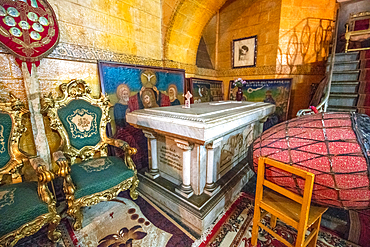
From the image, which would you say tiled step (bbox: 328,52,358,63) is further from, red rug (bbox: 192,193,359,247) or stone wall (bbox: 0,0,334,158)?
red rug (bbox: 192,193,359,247)

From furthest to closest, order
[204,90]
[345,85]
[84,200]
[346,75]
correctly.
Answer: [204,90]
[346,75]
[345,85]
[84,200]

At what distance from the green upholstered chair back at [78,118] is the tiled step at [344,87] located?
4563 millimetres

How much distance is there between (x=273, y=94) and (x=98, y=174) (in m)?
4.27

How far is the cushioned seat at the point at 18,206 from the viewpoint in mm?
1190

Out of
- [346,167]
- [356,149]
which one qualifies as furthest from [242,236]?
[356,149]

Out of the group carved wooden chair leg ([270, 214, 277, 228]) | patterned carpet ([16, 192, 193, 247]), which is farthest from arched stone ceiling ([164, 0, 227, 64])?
carved wooden chair leg ([270, 214, 277, 228])

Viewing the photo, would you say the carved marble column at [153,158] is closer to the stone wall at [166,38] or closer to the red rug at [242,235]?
the red rug at [242,235]

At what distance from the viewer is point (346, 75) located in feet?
11.1

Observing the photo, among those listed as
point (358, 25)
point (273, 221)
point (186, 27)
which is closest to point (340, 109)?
point (273, 221)

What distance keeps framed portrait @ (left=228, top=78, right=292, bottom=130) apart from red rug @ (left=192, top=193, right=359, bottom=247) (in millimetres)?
2872

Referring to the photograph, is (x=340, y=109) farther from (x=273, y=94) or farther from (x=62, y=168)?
(x=62, y=168)

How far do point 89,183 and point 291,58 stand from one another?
5.04 metres

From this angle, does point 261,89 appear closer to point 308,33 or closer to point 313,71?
point 313,71

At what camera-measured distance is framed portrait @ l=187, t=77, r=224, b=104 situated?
3943 millimetres
